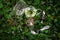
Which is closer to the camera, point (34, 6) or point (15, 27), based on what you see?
point (15, 27)

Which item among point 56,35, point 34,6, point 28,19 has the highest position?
point 34,6

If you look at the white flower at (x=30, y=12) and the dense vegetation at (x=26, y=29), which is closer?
the dense vegetation at (x=26, y=29)

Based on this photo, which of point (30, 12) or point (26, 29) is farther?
point (30, 12)

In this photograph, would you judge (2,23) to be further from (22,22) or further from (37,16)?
(37,16)

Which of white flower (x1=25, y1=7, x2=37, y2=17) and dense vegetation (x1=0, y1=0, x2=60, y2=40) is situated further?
white flower (x1=25, y1=7, x2=37, y2=17)

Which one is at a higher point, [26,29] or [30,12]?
[30,12]

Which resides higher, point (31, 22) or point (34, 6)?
point (34, 6)

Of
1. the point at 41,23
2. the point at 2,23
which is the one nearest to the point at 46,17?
the point at 41,23
